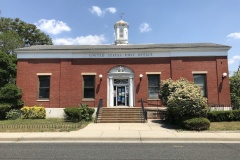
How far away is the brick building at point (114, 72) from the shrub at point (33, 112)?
44.0 inches

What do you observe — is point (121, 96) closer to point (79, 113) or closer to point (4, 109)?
point (79, 113)

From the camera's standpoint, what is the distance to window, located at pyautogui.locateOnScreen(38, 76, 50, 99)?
23.6m

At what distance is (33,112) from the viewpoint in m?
22.1

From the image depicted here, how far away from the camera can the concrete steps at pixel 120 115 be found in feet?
63.0

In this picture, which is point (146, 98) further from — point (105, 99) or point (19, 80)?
point (19, 80)

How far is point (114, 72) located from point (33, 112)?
838 cm

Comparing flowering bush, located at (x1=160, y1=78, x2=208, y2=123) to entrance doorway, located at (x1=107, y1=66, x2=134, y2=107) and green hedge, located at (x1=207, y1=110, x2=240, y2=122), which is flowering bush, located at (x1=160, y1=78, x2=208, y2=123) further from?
entrance doorway, located at (x1=107, y1=66, x2=134, y2=107)

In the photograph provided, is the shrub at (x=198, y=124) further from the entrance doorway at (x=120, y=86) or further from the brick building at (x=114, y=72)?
the entrance doorway at (x=120, y=86)

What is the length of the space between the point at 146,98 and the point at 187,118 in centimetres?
839

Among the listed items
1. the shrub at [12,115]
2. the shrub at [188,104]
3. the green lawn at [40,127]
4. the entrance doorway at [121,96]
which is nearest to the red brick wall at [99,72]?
the entrance doorway at [121,96]

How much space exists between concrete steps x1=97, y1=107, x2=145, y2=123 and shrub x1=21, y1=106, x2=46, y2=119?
557 centimetres
